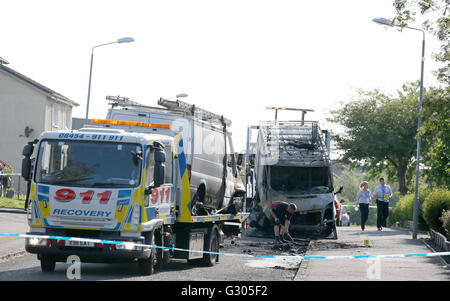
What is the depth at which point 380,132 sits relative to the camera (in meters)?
45.7

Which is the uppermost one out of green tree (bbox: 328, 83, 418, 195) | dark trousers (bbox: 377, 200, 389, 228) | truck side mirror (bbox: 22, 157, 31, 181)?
green tree (bbox: 328, 83, 418, 195)

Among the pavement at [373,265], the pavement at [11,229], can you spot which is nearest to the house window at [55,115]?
the pavement at [11,229]

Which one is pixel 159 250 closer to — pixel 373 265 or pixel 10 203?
pixel 373 265

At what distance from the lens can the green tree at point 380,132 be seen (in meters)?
45.3

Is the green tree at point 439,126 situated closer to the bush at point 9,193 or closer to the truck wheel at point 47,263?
the truck wheel at point 47,263

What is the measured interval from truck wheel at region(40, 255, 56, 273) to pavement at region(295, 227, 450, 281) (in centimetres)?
397

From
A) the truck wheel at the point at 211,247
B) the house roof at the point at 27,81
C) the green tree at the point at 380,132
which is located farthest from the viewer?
the house roof at the point at 27,81

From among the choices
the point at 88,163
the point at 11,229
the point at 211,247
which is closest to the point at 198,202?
the point at 211,247

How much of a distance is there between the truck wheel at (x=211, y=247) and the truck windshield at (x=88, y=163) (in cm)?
368

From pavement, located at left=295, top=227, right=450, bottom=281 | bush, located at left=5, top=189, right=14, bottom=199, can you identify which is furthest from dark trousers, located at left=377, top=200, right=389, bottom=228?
bush, located at left=5, top=189, right=14, bottom=199

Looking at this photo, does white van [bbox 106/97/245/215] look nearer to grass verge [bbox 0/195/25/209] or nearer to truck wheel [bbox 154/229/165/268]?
truck wheel [bbox 154/229/165/268]

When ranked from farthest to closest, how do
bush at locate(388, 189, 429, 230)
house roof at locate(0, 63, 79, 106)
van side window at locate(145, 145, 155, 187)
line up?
1. house roof at locate(0, 63, 79, 106)
2. bush at locate(388, 189, 429, 230)
3. van side window at locate(145, 145, 155, 187)

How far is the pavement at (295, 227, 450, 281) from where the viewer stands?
546 inches

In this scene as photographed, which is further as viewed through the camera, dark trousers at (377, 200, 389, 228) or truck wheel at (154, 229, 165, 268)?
dark trousers at (377, 200, 389, 228)
